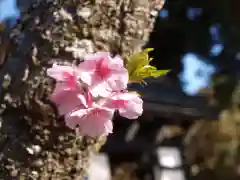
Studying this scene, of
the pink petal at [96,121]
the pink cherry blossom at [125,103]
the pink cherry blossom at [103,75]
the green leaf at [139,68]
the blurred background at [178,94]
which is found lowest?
the pink petal at [96,121]

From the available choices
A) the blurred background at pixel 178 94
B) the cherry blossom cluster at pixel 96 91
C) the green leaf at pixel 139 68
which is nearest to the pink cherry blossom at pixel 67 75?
the cherry blossom cluster at pixel 96 91

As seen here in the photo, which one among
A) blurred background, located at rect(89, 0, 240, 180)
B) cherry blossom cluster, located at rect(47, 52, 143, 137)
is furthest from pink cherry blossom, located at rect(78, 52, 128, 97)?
blurred background, located at rect(89, 0, 240, 180)

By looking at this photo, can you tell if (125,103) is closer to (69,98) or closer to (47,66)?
(69,98)

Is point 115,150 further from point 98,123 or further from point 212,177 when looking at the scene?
point 98,123

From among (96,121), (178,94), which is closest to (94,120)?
(96,121)

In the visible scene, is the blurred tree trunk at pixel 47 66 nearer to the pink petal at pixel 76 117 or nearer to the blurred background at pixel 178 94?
the pink petal at pixel 76 117

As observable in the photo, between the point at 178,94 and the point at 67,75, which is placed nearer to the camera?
the point at 67,75
